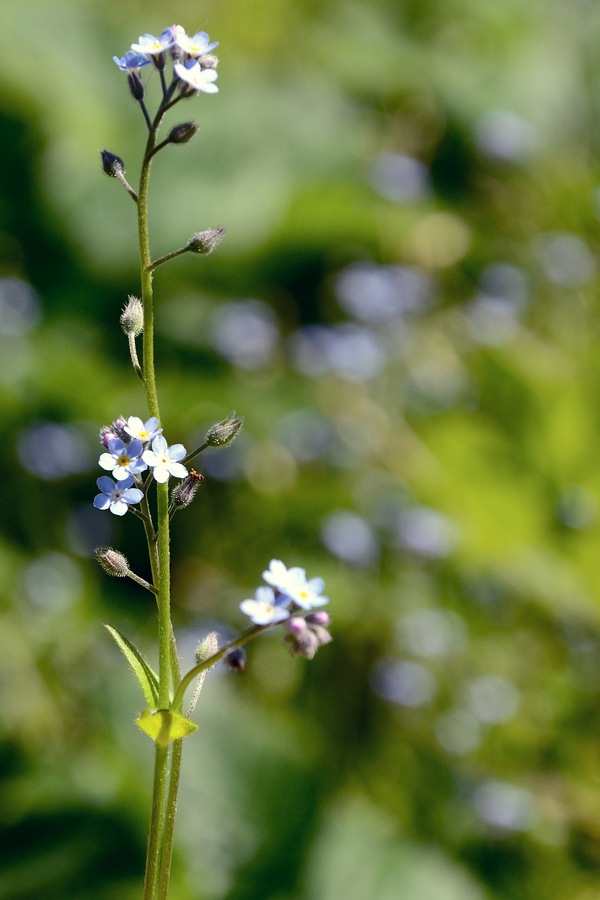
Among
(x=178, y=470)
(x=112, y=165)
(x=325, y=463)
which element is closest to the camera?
(x=178, y=470)

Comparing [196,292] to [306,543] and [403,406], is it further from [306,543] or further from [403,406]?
[306,543]

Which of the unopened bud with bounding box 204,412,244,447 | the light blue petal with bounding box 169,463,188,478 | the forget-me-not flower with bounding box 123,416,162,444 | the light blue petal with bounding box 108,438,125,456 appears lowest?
the light blue petal with bounding box 169,463,188,478

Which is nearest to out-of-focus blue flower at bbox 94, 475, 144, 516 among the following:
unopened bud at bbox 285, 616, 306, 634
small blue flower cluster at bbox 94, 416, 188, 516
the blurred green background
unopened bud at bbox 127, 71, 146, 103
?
small blue flower cluster at bbox 94, 416, 188, 516

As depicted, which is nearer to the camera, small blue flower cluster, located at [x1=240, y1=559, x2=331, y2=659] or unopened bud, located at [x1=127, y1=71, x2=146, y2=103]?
small blue flower cluster, located at [x1=240, y1=559, x2=331, y2=659]

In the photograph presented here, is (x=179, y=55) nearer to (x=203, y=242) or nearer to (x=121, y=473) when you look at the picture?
(x=203, y=242)

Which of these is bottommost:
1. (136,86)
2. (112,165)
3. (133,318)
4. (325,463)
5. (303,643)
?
(303,643)

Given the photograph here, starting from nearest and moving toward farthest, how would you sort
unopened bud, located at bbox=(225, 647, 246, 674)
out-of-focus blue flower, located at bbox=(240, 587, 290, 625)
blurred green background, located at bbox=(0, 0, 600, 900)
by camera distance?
out-of-focus blue flower, located at bbox=(240, 587, 290, 625) < unopened bud, located at bbox=(225, 647, 246, 674) < blurred green background, located at bbox=(0, 0, 600, 900)

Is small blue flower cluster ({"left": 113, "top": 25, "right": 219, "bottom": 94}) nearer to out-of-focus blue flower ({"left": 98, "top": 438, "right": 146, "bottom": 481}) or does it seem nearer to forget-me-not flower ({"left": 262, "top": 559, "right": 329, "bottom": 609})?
out-of-focus blue flower ({"left": 98, "top": 438, "right": 146, "bottom": 481})

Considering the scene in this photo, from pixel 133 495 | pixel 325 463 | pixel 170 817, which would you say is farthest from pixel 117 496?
pixel 325 463
